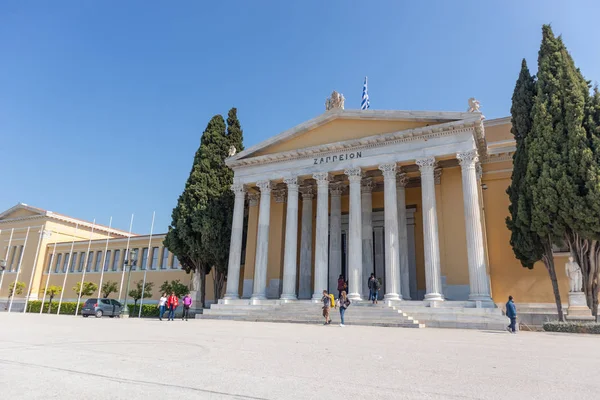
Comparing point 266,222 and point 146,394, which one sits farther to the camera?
point 266,222

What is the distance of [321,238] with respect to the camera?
69.5 feet

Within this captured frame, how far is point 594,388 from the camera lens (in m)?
4.79

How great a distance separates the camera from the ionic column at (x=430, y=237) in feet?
58.7

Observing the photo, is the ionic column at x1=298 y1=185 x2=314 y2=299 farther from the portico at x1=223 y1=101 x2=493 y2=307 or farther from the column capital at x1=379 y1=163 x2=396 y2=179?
the column capital at x1=379 y1=163 x2=396 y2=179

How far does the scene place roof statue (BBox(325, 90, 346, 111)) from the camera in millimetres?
23403

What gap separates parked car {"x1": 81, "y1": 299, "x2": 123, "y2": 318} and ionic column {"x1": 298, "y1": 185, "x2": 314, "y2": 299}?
13584 mm

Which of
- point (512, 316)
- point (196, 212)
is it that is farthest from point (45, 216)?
point (512, 316)

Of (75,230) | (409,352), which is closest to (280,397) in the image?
(409,352)

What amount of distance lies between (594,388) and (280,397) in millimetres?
3867

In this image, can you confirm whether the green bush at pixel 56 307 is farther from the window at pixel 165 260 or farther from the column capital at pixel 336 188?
the column capital at pixel 336 188

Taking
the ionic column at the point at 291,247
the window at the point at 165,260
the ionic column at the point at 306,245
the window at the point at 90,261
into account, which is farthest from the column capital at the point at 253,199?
the window at the point at 90,261

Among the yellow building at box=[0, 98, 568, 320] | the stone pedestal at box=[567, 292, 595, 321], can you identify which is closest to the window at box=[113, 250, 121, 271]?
the yellow building at box=[0, 98, 568, 320]

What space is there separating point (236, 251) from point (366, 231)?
7.82 m

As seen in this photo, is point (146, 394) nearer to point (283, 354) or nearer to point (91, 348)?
point (283, 354)
